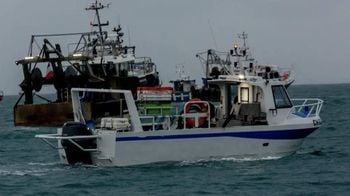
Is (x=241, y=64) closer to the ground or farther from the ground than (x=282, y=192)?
farther from the ground

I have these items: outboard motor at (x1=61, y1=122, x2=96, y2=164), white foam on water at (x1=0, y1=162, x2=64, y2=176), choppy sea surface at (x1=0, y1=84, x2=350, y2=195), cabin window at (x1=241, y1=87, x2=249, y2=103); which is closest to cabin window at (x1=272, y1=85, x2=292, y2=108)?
cabin window at (x1=241, y1=87, x2=249, y2=103)

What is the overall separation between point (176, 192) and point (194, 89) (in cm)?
5612

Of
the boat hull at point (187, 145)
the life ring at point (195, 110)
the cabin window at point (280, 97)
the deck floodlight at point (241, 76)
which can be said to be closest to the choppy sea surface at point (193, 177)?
the boat hull at point (187, 145)

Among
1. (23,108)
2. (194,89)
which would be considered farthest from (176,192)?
(194,89)

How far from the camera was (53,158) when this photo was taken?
92.8 feet

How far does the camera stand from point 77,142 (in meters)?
23.1

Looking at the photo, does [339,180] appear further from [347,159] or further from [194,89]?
[194,89]

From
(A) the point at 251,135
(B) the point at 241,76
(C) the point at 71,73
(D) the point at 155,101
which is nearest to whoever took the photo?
(A) the point at 251,135

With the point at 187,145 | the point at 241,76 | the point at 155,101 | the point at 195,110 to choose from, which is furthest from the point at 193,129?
the point at 241,76

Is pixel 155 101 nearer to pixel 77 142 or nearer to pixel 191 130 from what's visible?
pixel 191 130

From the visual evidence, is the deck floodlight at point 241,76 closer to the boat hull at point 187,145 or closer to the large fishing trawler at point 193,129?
the large fishing trawler at point 193,129

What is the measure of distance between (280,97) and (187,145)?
3.82m

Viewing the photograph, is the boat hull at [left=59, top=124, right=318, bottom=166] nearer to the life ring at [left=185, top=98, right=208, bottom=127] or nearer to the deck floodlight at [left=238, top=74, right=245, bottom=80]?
the life ring at [left=185, top=98, right=208, bottom=127]

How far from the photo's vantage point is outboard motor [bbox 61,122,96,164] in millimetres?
23094
